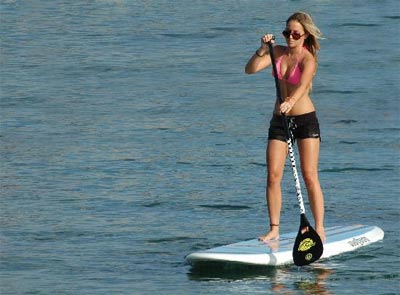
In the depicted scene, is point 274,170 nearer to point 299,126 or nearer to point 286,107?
point 299,126

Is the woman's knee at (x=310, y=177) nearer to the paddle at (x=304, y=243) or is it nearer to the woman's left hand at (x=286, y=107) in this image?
the paddle at (x=304, y=243)

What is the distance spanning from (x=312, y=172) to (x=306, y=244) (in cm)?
69

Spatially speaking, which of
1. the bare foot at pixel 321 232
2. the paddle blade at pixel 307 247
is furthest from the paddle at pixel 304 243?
the bare foot at pixel 321 232

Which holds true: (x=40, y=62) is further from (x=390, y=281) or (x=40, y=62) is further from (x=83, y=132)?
(x=390, y=281)

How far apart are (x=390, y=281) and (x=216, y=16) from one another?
16818mm

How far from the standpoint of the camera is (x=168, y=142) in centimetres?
1753

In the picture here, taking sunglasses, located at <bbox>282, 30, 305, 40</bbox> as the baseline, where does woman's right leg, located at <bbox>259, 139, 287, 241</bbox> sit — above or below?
below

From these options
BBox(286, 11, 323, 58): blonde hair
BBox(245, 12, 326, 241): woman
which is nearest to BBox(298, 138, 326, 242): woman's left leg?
BBox(245, 12, 326, 241): woman

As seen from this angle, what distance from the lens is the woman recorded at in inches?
469

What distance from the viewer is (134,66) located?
23.2 metres

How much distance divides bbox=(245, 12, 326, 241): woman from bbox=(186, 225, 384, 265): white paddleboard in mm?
155

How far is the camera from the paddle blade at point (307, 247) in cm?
1175

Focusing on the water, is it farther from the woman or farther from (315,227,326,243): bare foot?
the woman

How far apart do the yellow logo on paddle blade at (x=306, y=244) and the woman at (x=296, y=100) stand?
17.8 inches
